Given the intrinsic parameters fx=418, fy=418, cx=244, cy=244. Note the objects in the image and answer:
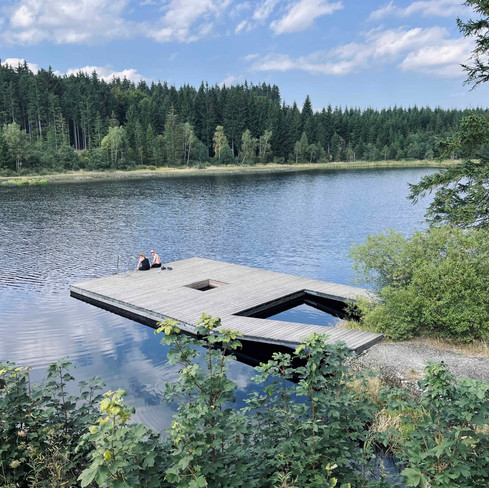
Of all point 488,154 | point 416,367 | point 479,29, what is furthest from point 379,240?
point 479,29

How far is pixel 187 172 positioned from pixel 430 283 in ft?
253

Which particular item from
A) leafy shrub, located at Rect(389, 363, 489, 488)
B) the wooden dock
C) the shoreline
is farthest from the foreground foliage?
the shoreline

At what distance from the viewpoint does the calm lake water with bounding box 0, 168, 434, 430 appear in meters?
12.5

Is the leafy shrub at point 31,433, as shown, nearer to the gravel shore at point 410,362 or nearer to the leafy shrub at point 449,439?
the leafy shrub at point 449,439

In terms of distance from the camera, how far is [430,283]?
1134 cm

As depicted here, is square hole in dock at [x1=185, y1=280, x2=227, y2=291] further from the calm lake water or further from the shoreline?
the shoreline

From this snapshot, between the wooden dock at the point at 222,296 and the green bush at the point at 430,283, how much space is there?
0.87 meters

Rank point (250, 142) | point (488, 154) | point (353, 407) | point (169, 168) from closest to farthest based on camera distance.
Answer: point (353, 407)
point (488, 154)
point (169, 168)
point (250, 142)

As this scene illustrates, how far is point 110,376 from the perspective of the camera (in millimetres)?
11336

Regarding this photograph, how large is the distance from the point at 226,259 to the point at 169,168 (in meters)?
69.4

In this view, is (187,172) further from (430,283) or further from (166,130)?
(430,283)

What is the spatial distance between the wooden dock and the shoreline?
51.0m

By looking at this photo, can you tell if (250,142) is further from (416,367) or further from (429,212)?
(416,367)

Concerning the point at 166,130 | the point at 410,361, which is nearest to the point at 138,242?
the point at 410,361
